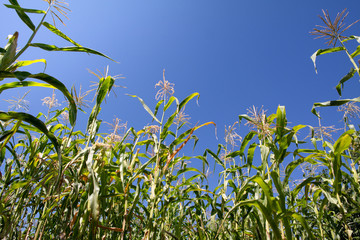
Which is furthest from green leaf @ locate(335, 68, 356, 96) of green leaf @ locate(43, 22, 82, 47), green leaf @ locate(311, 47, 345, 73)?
green leaf @ locate(43, 22, 82, 47)

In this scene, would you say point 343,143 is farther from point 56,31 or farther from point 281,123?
point 56,31

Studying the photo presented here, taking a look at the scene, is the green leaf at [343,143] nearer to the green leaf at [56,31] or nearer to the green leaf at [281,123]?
the green leaf at [281,123]

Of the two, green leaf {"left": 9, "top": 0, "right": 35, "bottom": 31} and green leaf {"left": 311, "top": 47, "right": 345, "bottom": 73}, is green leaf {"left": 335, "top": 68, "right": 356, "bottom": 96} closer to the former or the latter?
green leaf {"left": 311, "top": 47, "right": 345, "bottom": 73}

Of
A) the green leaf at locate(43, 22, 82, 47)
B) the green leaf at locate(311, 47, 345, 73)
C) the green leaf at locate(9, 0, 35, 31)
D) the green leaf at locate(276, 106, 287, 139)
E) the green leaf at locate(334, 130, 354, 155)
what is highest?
the green leaf at locate(311, 47, 345, 73)

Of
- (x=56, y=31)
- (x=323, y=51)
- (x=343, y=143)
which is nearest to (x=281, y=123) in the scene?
(x=343, y=143)

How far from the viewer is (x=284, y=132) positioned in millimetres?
1387

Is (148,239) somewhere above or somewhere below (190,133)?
below

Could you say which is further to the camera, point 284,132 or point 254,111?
point 254,111

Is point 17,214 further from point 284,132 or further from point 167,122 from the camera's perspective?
point 284,132

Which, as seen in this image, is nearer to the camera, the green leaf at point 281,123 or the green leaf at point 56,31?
the green leaf at point 56,31

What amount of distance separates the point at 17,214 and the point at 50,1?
56.6 inches

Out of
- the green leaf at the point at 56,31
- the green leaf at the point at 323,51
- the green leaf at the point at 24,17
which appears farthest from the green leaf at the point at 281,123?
the green leaf at the point at 24,17

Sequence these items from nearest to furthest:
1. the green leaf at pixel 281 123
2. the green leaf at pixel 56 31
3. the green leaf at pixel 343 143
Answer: the green leaf at pixel 56 31 → the green leaf at pixel 343 143 → the green leaf at pixel 281 123

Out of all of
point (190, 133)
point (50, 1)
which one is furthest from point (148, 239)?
point (50, 1)
